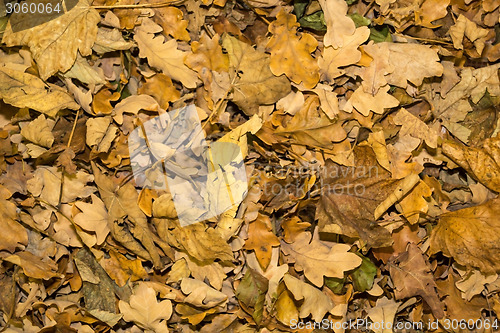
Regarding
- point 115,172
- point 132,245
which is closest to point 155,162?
point 115,172

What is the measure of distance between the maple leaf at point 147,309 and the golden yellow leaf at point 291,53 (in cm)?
69

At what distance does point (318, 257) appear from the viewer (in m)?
1.46

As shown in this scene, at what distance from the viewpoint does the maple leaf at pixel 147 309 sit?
143cm

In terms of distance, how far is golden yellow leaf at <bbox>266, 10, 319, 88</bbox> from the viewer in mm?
1481

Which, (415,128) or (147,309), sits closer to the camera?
(147,309)

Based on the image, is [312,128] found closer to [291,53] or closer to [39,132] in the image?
[291,53]

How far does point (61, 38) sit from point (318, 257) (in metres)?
0.90

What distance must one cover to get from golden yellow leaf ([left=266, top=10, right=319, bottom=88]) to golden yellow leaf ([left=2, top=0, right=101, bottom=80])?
48cm

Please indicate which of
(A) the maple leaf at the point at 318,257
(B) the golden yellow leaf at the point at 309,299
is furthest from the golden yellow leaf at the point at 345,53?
(B) the golden yellow leaf at the point at 309,299

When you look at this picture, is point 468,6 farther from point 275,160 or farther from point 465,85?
point 275,160

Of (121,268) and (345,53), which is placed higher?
(345,53)

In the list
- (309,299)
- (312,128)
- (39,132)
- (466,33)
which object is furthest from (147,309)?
(466,33)

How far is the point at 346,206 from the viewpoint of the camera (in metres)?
1.45

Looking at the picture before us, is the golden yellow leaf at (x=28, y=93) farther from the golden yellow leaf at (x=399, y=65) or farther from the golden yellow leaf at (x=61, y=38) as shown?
the golden yellow leaf at (x=399, y=65)
